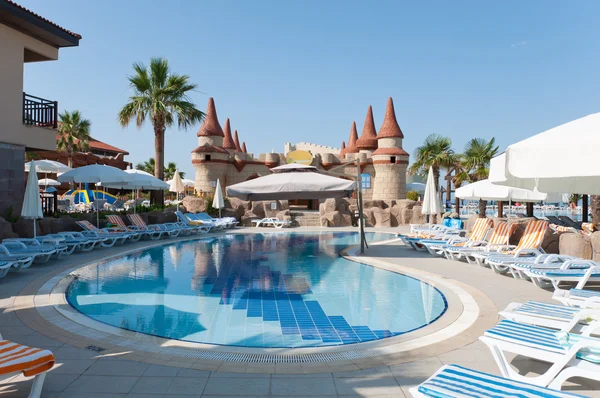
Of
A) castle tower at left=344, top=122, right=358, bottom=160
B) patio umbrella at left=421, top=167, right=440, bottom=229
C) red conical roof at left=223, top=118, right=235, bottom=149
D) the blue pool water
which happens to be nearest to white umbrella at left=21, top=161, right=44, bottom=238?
the blue pool water

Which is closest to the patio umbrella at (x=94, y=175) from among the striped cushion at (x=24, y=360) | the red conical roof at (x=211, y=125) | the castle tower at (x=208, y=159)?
the striped cushion at (x=24, y=360)

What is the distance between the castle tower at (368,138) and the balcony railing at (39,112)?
23572 mm

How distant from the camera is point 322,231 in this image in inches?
751

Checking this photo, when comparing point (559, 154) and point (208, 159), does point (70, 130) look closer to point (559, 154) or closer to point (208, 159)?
point (208, 159)

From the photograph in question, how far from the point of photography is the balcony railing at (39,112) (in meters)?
13.0

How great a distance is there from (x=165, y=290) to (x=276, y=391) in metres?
4.71

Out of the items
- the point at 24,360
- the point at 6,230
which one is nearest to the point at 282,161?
the point at 6,230

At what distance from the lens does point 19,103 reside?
41.0 feet

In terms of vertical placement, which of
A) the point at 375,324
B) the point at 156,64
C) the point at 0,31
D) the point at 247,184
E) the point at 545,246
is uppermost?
the point at 156,64

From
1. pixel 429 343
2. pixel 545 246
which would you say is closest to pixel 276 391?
pixel 429 343

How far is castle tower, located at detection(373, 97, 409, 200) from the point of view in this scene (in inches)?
1134

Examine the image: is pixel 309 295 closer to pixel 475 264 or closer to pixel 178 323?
pixel 178 323

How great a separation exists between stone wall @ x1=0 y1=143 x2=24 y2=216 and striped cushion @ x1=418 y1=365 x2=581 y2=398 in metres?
12.8

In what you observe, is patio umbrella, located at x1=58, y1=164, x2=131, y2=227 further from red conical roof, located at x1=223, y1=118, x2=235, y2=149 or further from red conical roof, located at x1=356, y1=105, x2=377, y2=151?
red conical roof, located at x1=356, y1=105, x2=377, y2=151
